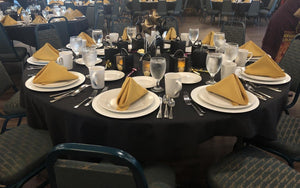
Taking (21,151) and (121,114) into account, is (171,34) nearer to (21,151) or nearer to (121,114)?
(121,114)

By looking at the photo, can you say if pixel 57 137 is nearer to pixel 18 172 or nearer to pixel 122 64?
pixel 18 172

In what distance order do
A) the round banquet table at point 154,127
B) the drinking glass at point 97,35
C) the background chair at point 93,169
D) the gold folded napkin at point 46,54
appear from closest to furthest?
1. the background chair at point 93,169
2. the round banquet table at point 154,127
3. the gold folded napkin at point 46,54
4. the drinking glass at point 97,35

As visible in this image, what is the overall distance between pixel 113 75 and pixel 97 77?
238 millimetres

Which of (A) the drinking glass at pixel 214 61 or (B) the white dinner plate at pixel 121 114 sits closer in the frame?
(B) the white dinner plate at pixel 121 114

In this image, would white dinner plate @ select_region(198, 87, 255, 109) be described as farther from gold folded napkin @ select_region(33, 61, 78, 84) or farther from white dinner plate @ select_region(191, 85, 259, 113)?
gold folded napkin @ select_region(33, 61, 78, 84)

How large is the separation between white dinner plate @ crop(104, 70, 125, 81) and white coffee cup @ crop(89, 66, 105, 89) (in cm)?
12

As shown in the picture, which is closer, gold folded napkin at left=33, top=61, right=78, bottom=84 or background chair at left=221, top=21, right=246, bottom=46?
gold folded napkin at left=33, top=61, right=78, bottom=84

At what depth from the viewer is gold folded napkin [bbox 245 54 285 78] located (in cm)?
140

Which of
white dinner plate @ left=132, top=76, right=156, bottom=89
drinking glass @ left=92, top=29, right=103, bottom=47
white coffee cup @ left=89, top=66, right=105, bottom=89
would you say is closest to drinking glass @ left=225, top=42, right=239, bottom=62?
white dinner plate @ left=132, top=76, right=156, bottom=89

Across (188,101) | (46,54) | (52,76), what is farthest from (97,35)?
(188,101)

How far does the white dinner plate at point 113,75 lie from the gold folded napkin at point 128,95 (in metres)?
0.34

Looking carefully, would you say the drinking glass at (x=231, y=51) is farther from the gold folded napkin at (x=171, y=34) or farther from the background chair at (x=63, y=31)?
the background chair at (x=63, y=31)

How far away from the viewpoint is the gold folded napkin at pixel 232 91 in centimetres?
110

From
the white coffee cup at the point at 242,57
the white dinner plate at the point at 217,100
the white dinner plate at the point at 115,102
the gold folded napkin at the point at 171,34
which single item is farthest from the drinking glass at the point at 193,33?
the white dinner plate at the point at 115,102
